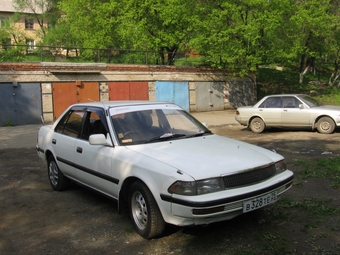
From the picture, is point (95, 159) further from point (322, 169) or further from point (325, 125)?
point (325, 125)

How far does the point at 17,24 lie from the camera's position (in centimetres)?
5103

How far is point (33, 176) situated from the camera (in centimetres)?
757

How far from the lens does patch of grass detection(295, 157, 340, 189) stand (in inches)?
247

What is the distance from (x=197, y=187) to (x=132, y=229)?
1.27 m

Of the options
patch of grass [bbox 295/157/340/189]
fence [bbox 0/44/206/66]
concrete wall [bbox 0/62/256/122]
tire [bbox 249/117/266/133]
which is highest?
fence [bbox 0/44/206/66]

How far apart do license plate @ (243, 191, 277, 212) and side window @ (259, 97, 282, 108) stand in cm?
948

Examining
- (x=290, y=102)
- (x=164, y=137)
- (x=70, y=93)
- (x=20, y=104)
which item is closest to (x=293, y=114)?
(x=290, y=102)

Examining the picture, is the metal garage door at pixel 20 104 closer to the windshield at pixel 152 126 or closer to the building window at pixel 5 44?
the building window at pixel 5 44

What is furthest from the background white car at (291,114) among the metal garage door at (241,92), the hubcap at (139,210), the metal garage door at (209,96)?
the metal garage door at (241,92)

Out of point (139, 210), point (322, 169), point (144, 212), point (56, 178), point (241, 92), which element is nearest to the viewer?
point (144, 212)

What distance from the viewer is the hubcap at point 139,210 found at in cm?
412

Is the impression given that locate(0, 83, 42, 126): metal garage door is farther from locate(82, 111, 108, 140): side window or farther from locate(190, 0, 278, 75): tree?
locate(82, 111, 108, 140): side window

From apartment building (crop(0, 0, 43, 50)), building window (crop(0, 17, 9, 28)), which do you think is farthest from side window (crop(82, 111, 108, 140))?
building window (crop(0, 17, 9, 28))

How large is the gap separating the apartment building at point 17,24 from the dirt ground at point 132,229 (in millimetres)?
37486
